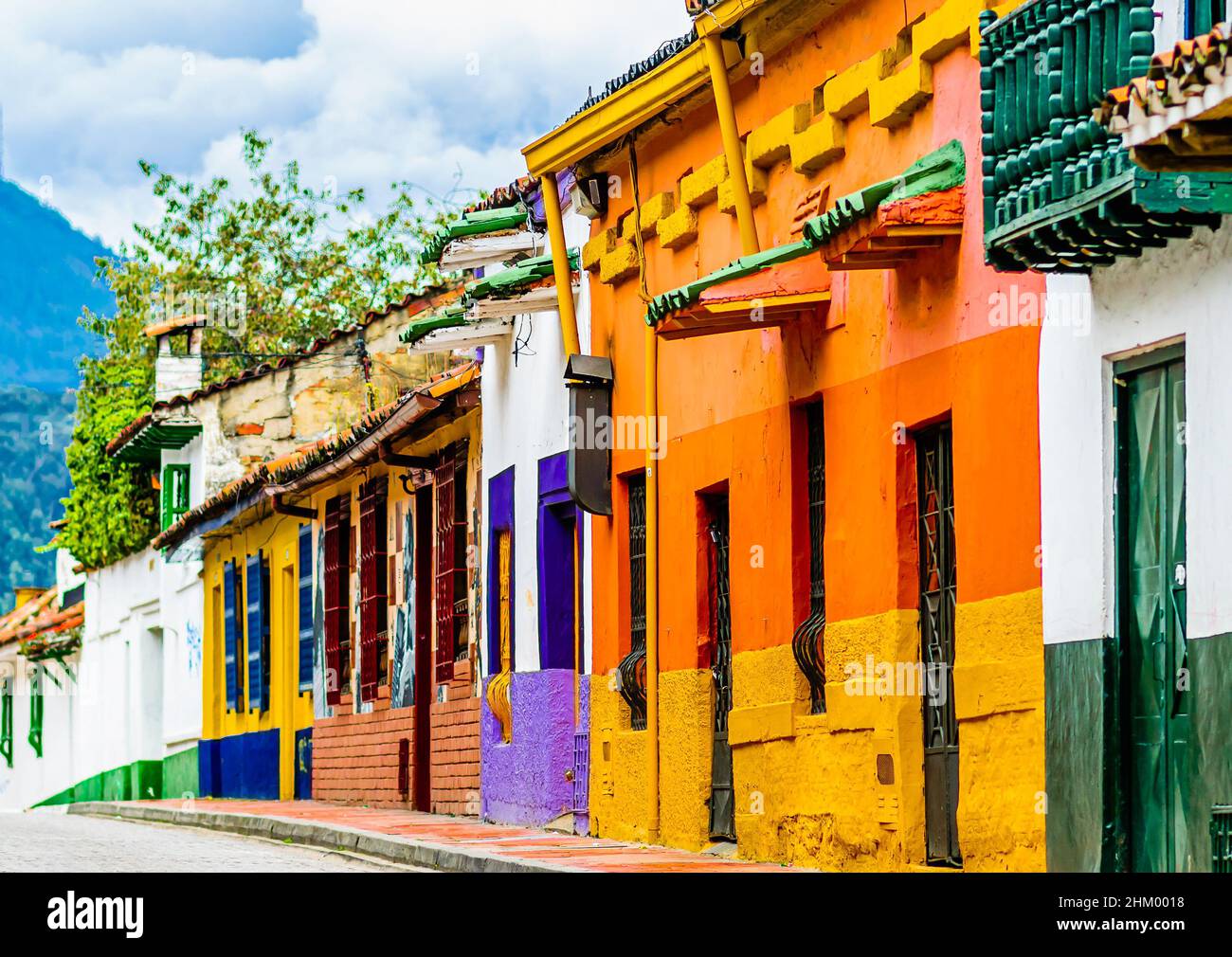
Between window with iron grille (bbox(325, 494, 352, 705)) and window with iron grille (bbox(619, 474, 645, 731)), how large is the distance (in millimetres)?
8445

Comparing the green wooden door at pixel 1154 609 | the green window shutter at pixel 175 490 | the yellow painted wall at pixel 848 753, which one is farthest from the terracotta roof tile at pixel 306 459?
the green wooden door at pixel 1154 609

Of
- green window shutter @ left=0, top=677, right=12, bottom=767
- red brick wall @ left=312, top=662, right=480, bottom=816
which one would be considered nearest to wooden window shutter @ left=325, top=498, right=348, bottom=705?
red brick wall @ left=312, top=662, right=480, bottom=816

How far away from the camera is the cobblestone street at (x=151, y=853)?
1441cm

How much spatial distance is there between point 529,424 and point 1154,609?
8912 mm

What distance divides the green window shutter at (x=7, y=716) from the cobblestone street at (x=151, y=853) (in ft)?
71.6

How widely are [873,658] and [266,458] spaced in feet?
64.4

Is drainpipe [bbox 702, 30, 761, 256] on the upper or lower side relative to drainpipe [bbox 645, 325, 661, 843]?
upper

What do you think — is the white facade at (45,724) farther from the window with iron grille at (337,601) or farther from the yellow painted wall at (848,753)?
the yellow painted wall at (848,753)

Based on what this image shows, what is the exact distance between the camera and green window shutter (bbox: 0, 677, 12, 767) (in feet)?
141

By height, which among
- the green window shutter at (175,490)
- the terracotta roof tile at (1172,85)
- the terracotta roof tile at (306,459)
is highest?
the green window shutter at (175,490)

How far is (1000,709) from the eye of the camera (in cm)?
1050

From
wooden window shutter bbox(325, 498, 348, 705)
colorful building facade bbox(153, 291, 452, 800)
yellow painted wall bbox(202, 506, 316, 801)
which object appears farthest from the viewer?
yellow painted wall bbox(202, 506, 316, 801)

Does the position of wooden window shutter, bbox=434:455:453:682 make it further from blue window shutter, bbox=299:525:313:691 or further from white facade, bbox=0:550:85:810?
white facade, bbox=0:550:85:810

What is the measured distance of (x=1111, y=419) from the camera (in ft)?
32.3
